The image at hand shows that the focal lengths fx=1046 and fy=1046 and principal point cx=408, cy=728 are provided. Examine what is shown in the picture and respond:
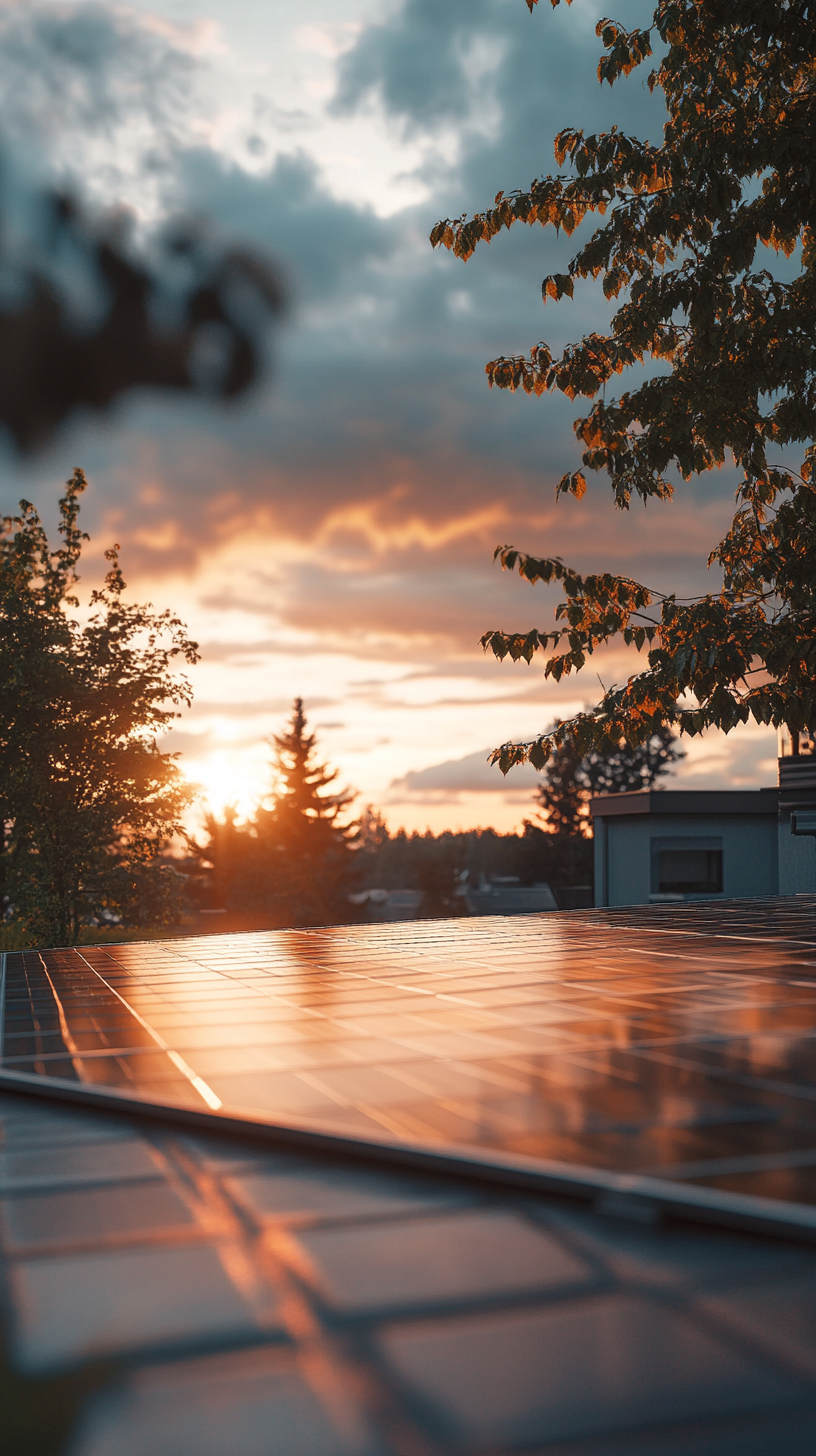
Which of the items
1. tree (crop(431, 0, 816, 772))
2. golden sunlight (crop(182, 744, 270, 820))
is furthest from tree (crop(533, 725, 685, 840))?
A: tree (crop(431, 0, 816, 772))

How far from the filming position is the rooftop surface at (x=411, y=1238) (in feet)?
5.98

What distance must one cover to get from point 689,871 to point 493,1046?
2771 centimetres

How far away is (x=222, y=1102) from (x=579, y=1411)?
6.48 ft

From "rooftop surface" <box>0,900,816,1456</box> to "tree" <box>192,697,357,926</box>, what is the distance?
2487 inches

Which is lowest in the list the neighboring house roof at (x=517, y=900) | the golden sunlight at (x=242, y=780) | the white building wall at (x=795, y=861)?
the neighboring house roof at (x=517, y=900)

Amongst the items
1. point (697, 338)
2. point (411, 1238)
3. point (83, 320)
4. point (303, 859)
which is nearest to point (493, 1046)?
point (411, 1238)

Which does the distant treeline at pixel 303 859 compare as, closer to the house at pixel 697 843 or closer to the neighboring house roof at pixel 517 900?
the neighboring house roof at pixel 517 900

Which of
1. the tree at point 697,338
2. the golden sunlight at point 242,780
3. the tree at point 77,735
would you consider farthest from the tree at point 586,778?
the tree at point 697,338

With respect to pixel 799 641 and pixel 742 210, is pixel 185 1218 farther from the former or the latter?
pixel 742 210

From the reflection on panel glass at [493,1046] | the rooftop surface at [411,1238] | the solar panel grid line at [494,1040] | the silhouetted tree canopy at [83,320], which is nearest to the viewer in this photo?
the rooftop surface at [411,1238]

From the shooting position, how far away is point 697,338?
9.88m

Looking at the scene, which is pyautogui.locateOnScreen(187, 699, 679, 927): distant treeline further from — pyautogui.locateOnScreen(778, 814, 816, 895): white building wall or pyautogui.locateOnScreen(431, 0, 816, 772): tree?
pyautogui.locateOnScreen(431, 0, 816, 772): tree

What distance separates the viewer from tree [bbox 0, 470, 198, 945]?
27109mm

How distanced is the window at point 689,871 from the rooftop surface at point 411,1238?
26.1 m
